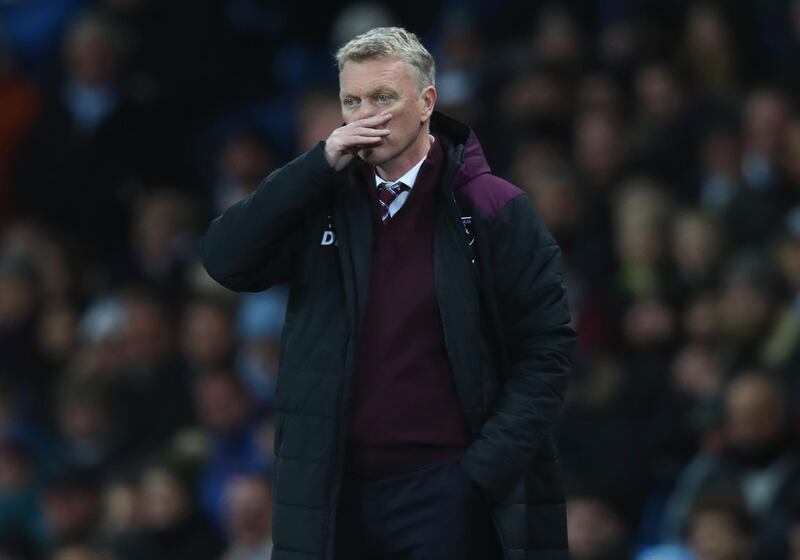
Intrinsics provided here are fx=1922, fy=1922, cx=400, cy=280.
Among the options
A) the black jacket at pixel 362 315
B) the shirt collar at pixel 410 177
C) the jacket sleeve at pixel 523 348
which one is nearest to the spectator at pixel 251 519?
the black jacket at pixel 362 315

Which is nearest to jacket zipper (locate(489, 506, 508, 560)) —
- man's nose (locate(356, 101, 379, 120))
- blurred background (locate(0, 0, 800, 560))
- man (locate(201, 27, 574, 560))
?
man (locate(201, 27, 574, 560))

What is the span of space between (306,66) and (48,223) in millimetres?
2031

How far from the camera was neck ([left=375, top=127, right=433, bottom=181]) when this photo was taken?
14.5ft

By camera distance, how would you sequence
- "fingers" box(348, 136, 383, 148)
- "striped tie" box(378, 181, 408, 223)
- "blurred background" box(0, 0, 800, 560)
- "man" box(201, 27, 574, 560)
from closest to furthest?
1. "fingers" box(348, 136, 383, 148)
2. "man" box(201, 27, 574, 560)
3. "striped tie" box(378, 181, 408, 223)
4. "blurred background" box(0, 0, 800, 560)

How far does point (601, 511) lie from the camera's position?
7.77 metres

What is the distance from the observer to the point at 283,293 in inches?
406

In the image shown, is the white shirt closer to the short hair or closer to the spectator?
the short hair

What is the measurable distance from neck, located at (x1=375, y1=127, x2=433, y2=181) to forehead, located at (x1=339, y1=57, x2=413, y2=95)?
0.17 meters

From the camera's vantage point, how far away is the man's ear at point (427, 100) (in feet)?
14.3

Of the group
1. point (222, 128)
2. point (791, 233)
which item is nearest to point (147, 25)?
point (222, 128)

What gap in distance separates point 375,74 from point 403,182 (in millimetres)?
292

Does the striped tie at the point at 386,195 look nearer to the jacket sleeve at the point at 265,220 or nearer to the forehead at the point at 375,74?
the jacket sleeve at the point at 265,220

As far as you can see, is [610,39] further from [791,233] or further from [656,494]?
[656,494]

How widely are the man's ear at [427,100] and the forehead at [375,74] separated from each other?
70mm
